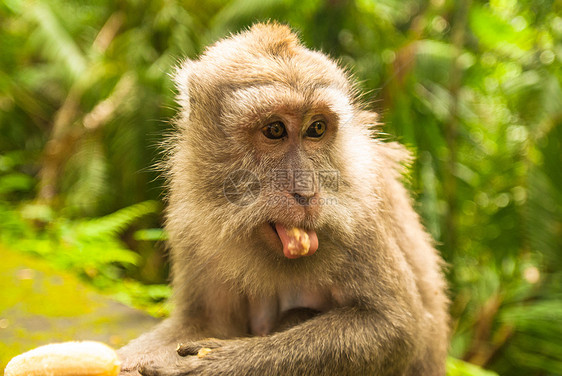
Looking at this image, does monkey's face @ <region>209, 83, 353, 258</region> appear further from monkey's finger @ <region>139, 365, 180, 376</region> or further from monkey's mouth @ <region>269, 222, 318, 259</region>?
monkey's finger @ <region>139, 365, 180, 376</region>

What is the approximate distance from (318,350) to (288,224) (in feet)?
2.09

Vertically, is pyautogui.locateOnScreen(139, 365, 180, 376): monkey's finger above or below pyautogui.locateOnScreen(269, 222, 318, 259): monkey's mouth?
below

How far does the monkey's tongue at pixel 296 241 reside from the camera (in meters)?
2.31

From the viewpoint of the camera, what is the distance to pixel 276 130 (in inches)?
97.9

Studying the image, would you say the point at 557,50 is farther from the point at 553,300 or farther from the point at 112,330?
the point at 112,330

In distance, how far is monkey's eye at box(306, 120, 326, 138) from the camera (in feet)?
8.43

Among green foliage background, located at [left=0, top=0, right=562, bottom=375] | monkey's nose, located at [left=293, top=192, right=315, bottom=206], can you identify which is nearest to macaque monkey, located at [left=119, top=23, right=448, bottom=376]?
monkey's nose, located at [left=293, top=192, right=315, bottom=206]

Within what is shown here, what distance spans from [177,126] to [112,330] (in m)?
1.71

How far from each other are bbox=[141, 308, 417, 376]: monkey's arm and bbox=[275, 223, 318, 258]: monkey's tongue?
44cm

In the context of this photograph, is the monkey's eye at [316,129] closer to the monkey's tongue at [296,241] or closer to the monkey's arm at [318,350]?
the monkey's tongue at [296,241]

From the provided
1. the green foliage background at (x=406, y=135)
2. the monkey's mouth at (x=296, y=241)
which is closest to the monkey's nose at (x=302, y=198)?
the monkey's mouth at (x=296, y=241)

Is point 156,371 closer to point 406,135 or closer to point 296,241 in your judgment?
point 296,241

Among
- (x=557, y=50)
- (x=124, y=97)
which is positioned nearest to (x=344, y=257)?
(x=557, y=50)

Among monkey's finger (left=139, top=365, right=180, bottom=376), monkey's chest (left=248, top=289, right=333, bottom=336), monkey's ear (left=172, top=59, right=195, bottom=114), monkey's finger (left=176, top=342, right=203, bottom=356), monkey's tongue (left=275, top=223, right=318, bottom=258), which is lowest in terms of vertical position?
monkey's finger (left=139, top=365, right=180, bottom=376)
